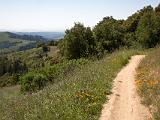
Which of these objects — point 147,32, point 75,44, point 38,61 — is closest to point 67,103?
point 147,32

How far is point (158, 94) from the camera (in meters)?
12.5

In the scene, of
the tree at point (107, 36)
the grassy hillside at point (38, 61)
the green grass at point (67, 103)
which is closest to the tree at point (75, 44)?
the tree at point (107, 36)

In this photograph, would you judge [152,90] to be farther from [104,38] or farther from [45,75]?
[104,38]

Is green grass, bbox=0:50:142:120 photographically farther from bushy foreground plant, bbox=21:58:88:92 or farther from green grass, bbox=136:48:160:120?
bushy foreground plant, bbox=21:58:88:92

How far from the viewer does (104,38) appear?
5453cm

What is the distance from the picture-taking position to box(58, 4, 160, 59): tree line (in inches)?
1753

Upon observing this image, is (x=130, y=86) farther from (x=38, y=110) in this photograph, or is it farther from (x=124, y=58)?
(x=124, y=58)

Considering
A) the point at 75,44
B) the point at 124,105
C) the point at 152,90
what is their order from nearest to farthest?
the point at 124,105 < the point at 152,90 < the point at 75,44

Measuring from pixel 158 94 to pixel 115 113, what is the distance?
6.60 ft

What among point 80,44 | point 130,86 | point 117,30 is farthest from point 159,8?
point 130,86

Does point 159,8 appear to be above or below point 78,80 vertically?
above

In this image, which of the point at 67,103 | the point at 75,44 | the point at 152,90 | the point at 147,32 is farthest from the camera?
the point at 75,44

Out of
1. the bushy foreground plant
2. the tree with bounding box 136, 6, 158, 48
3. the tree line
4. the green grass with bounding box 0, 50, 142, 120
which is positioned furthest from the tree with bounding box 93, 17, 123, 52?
the green grass with bounding box 0, 50, 142, 120

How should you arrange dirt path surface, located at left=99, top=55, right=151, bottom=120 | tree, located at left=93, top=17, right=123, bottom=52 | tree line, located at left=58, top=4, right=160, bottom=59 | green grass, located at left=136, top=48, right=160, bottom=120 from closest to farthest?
dirt path surface, located at left=99, top=55, right=151, bottom=120, green grass, located at left=136, top=48, right=160, bottom=120, tree line, located at left=58, top=4, right=160, bottom=59, tree, located at left=93, top=17, right=123, bottom=52
